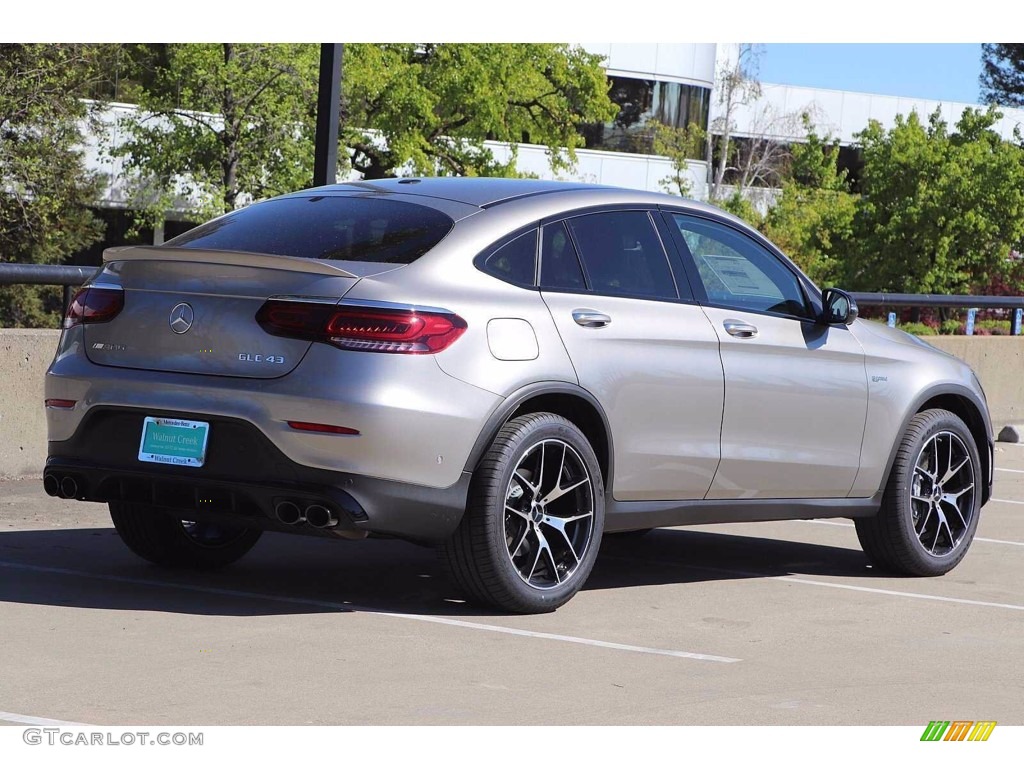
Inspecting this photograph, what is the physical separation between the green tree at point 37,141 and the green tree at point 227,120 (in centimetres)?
143

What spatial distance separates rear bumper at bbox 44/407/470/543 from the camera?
5.91 m

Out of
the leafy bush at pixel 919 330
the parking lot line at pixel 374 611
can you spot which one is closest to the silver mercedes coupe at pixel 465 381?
the parking lot line at pixel 374 611

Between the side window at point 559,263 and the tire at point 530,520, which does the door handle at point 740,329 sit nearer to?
the side window at point 559,263

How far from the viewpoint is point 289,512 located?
5.94m

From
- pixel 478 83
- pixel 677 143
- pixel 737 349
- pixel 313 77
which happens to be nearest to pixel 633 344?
pixel 737 349

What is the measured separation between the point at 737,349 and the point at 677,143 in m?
43.8

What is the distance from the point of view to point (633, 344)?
6.77 meters

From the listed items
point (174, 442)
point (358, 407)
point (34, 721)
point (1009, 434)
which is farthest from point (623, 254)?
point (1009, 434)

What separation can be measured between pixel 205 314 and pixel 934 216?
25931 millimetres

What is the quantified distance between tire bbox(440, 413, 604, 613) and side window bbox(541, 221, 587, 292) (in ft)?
1.87

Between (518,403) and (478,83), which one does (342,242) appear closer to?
(518,403)

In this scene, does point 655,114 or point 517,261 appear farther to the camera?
point 655,114

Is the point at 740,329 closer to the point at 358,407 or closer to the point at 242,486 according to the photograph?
the point at 358,407

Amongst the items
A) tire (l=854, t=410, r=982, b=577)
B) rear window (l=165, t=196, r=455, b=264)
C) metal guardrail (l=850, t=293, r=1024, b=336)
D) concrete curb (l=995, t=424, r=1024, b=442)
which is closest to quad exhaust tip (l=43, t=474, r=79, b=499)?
rear window (l=165, t=196, r=455, b=264)
